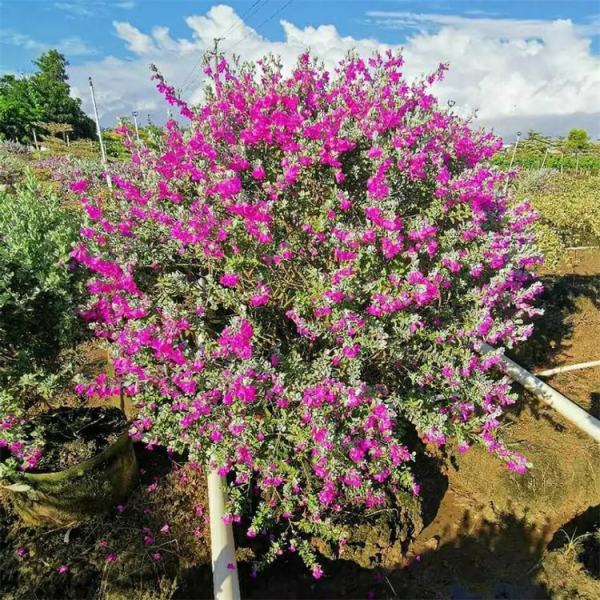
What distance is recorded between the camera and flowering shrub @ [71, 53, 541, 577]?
2.81 metres

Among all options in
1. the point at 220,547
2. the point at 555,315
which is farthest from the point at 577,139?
the point at 220,547

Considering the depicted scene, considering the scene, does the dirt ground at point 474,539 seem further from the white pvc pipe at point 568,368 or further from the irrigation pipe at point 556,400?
the white pvc pipe at point 568,368

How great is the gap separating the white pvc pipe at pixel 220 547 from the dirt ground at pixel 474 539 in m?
0.25

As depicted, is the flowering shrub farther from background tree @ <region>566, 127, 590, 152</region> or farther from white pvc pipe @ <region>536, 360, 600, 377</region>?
background tree @ <region>566, 127, 590, 152</region>

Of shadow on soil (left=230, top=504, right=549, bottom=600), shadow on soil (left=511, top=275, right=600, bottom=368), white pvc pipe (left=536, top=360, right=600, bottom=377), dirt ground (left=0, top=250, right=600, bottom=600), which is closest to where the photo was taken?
dirt ground (left=0, top=250, right=600, bottom=600)

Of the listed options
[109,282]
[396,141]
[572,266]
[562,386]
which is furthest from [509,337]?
[572,266]

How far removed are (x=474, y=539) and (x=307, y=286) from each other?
96.6 inches

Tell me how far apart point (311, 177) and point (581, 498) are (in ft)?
11.2

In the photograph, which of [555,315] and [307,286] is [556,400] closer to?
[555,315]

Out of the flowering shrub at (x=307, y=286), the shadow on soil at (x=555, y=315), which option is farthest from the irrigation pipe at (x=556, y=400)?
the flowering shrub at (x=307, y=286)

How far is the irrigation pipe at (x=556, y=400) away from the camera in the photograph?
162 inches

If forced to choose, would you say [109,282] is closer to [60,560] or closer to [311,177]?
[311,177]

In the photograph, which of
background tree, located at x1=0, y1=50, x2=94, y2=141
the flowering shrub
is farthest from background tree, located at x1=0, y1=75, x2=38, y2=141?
the flowering shrub

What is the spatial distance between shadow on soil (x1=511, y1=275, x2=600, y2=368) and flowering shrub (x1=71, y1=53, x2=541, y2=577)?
2380mm
